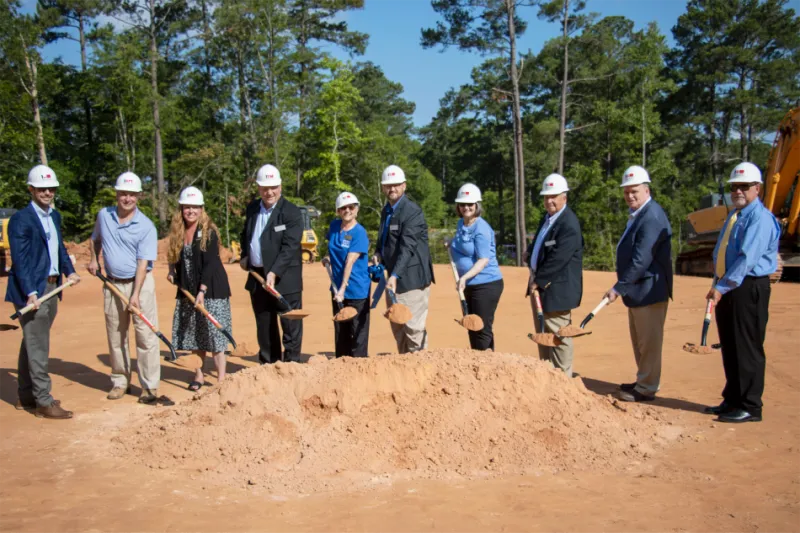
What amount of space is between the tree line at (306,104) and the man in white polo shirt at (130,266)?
23.4 m

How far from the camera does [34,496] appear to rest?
3.91 metres

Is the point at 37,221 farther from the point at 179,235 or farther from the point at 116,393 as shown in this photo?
the point at 116,393

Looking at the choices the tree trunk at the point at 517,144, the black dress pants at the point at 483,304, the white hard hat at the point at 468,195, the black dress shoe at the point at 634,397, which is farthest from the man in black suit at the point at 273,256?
the tree trunk at the point at 517,144

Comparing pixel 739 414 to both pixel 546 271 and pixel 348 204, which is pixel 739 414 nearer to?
pixel 546 271

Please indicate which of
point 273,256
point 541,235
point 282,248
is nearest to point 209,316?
point 273,256

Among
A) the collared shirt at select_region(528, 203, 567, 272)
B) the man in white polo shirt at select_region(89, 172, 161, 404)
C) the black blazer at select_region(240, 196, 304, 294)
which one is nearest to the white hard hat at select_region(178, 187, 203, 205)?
the man in white polo shirt at select_region(89, 172, 161, 404)

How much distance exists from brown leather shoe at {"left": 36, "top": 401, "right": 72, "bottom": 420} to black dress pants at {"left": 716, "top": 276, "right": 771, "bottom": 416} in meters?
5.43

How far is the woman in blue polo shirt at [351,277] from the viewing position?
6148 millimetres

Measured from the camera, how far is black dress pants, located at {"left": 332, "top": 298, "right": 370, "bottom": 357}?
20.3 ft

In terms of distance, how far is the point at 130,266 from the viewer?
577 centimetres

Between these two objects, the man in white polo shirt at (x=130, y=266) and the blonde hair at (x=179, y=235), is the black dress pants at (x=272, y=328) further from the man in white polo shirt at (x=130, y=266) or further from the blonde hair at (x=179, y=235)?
the man in white polo shirt at (x=130, y=266)

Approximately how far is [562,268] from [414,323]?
138cm

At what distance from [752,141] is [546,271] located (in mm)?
34240

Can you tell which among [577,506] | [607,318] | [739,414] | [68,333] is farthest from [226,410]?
[607,318]
